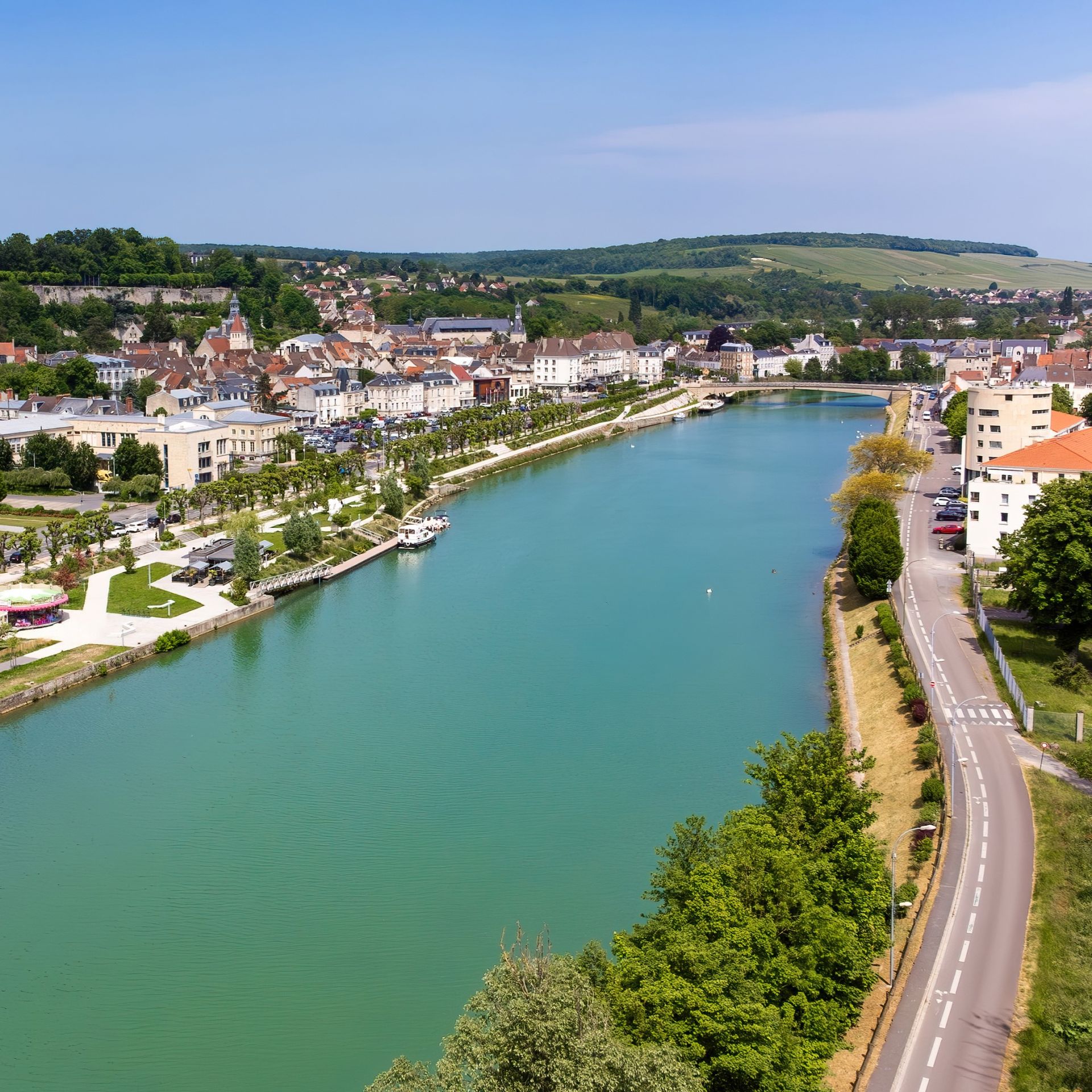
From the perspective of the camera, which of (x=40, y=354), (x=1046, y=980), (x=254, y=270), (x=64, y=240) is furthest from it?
(x=254, y=270)

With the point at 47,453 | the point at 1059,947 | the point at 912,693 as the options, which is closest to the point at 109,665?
the point at 912,693

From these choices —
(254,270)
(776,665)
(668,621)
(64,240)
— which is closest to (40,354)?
(64,240)

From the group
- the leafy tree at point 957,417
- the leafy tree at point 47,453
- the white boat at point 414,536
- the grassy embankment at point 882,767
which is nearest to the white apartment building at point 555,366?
the leafy tree at point 957,417

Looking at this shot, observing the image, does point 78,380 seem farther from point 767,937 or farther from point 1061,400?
point 767,937

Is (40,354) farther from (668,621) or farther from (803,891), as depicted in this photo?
(803,891)

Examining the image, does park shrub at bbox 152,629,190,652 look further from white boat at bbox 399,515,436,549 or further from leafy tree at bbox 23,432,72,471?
leafy tree at bbox 23,432,72,471
